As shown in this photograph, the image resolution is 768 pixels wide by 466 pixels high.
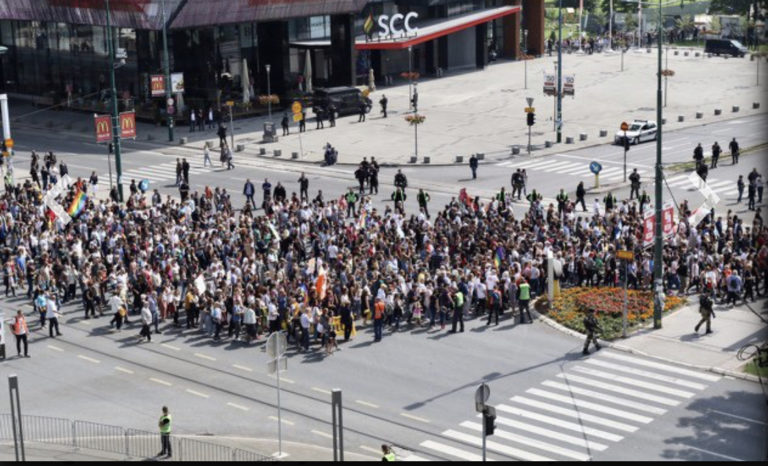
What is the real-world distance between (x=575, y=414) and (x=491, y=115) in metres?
53.0

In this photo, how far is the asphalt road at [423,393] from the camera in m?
28.9

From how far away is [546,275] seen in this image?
4056cm

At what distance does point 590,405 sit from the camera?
31.0m

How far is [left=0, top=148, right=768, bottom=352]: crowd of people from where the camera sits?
3744cm

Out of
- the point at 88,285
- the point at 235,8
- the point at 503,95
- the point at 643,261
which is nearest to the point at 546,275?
the point at 643,261

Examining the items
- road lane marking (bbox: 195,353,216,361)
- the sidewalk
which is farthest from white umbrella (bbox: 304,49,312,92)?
road lane marking (bbox: 195,353,216,361)

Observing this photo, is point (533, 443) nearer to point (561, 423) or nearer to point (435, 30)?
point (561, 423)

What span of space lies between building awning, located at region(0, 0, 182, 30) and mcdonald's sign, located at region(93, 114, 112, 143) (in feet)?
61.5

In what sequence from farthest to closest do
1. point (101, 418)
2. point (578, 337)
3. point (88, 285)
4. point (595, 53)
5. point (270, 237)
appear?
point (595, 53) < point (270, 237) < point (88, 285) < point (578, 337) < point (101, 418)

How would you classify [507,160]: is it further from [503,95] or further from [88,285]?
[88,285]

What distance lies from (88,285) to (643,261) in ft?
62.9

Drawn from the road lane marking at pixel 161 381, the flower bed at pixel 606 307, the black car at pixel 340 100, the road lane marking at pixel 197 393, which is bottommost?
Answer: the road lane marking at pixel 197 393

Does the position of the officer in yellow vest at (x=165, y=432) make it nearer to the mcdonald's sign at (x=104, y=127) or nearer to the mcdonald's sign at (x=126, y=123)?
the mcdonald's sign at (x=104, y=127)

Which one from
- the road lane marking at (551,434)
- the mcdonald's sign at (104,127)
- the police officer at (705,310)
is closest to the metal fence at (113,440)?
the road lane marking at (551,434)
